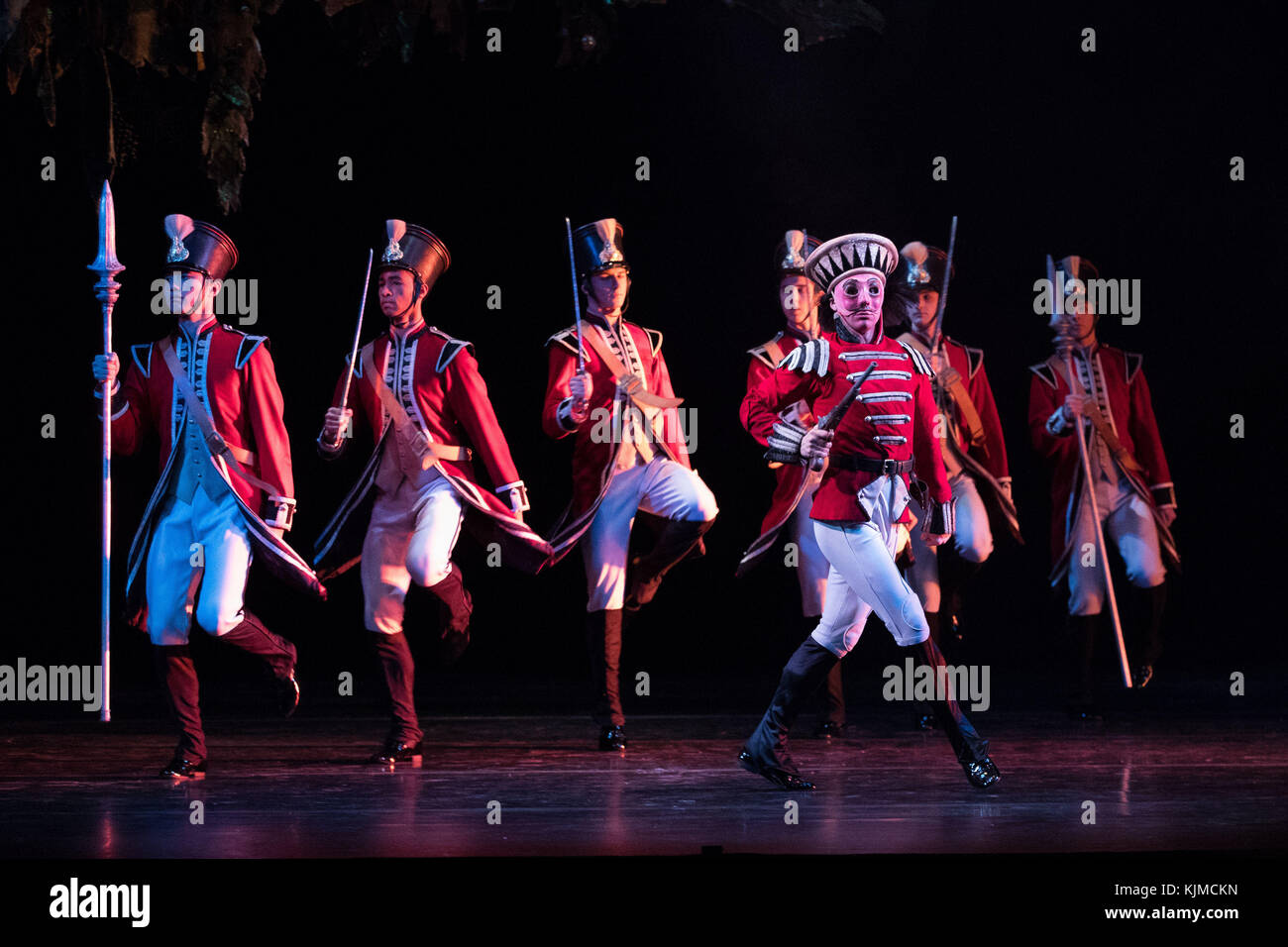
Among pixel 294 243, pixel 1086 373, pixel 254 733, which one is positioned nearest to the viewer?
pixel 254 733

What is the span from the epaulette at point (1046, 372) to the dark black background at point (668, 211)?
105 cm

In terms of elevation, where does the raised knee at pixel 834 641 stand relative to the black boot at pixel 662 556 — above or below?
below

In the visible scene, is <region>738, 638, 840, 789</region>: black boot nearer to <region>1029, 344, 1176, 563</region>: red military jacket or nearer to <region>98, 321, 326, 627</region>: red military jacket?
<region>98, 321, 326, 627</region>: red military jacket

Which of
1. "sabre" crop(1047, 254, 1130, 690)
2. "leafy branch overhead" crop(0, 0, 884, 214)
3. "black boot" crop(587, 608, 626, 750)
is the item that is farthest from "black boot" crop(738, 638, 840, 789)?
"leafy branch overhead" crop(0, 0, 884, 214)

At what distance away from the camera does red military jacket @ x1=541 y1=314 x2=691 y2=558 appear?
6625mm

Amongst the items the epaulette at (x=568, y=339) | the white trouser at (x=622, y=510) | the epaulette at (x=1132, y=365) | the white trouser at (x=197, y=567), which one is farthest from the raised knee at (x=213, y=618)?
the epaulette at (x=1132, y=365)

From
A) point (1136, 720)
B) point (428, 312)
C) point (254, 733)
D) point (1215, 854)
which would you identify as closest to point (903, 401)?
point (1215, 854)

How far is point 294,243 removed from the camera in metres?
8.19

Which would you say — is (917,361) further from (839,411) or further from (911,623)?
(911,623)

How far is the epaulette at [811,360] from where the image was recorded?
17.7 ft

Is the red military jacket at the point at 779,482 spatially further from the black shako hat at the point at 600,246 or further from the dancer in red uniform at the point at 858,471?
the dancer in red uniform at the point at 858,471
